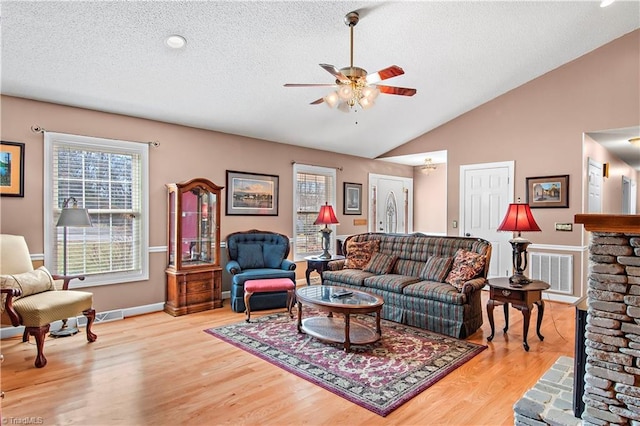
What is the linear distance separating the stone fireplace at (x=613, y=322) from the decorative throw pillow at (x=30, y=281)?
169 inches

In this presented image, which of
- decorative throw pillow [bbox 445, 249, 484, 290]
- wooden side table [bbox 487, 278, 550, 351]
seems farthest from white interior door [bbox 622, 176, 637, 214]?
wooden side table [bbox 487, 278, 550, 351]

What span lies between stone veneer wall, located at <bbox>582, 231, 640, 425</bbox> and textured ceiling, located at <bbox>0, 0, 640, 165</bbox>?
277cm

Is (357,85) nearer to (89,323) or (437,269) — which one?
(437,269)

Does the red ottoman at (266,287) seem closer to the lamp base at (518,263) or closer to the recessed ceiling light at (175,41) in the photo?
the lamp base at (518,263)

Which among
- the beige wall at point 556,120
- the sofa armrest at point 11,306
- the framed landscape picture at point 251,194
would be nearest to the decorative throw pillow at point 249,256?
the framed landscape picture at point 251,194

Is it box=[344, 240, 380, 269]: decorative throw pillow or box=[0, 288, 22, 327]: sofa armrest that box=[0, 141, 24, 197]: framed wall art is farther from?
box=[344, 240, 380, 269]: decorative throw pillow

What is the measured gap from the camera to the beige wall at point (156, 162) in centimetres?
387

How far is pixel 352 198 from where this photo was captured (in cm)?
739

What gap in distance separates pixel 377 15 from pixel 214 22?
1.52 metres

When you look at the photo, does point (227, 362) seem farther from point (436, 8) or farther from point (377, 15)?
point (436, 8)

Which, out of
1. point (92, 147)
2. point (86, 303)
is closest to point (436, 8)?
point (92, 147)

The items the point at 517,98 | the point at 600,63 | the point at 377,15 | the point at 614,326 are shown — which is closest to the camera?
the point at 614,326

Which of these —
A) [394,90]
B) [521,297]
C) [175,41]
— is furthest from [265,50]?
[521,297]

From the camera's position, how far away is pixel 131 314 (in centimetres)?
458
